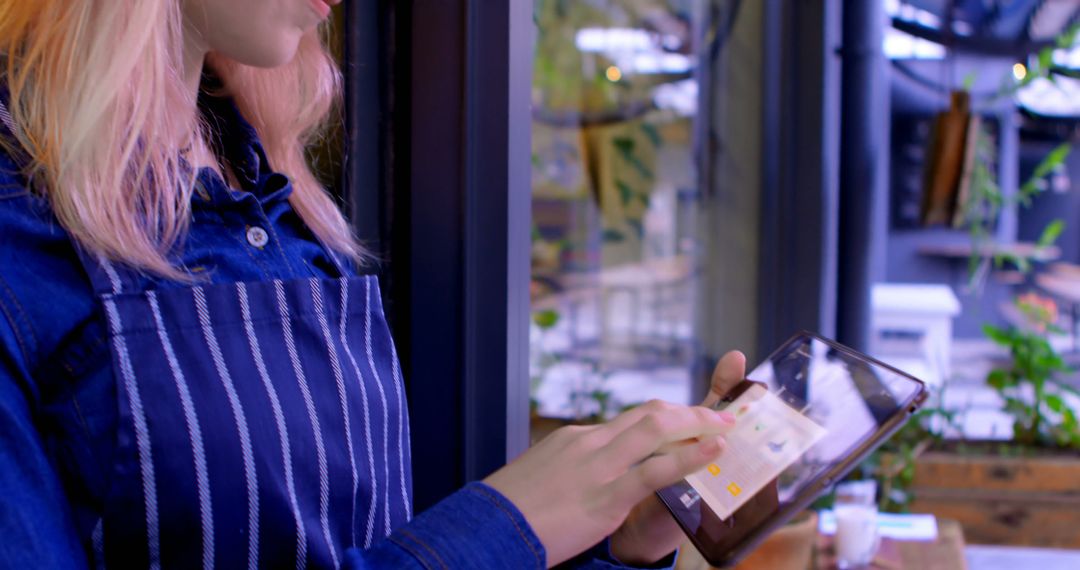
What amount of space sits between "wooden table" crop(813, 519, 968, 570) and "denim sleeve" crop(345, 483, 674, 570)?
1744 mm

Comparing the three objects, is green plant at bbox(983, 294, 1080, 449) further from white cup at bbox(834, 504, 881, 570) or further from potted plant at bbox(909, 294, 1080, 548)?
white cup at bbox(834, 504, 881, 570)

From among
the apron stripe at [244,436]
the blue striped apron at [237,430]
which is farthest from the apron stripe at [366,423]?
the apron stripe at [244,436]

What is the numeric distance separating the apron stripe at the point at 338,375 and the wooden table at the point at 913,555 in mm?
1686

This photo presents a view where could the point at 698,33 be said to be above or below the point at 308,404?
above

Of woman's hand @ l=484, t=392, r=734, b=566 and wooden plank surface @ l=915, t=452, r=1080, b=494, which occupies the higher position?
woman's hand @ l=484, t=392, r=734, b=566

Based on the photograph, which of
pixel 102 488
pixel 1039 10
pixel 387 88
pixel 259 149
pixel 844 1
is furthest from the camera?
pixel 1039 10

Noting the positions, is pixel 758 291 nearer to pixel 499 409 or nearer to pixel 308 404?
pixel 499 409

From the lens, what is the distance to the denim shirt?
1.77 ft

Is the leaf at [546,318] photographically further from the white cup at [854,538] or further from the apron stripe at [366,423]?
the apron stripe at [366,423]

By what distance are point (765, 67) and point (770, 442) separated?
2.73 m

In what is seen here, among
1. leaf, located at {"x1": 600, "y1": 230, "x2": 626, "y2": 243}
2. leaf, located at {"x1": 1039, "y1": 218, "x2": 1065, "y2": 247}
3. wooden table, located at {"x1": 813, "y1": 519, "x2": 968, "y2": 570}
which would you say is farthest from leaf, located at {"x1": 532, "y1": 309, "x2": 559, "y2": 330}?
leaf, located at {"x1": 1039, "y1": 218, "x2": 1065, "y2": 247}

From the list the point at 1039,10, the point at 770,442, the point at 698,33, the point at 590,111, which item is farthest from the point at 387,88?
the point at 1039,10

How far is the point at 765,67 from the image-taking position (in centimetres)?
324

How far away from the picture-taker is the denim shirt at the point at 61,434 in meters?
0.54
